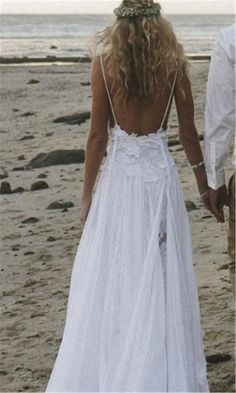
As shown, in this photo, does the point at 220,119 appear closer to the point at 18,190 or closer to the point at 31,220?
the point at 31,220

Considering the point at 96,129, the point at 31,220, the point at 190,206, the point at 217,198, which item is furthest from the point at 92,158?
the point at 31,220

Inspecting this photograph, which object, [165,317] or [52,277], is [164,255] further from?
[52,277]

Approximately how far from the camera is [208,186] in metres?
4.46

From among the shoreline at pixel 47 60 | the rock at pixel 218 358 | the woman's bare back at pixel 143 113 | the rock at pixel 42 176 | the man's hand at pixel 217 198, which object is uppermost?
the woman's bare back at pixel 143 113

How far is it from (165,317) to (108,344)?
264mm

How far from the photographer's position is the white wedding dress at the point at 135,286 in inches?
173

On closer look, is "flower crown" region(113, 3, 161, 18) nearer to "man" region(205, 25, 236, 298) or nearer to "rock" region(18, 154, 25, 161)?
"man" region(205, 25, 236, 298)

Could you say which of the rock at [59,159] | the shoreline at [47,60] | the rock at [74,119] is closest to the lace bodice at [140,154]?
the rock at [59,159]

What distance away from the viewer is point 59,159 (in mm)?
10734

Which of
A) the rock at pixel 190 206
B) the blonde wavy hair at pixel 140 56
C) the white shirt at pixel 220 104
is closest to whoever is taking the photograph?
the white shirt at pixel 220 104

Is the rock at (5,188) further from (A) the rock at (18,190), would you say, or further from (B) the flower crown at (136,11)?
(B) the flower crown at (136,11)

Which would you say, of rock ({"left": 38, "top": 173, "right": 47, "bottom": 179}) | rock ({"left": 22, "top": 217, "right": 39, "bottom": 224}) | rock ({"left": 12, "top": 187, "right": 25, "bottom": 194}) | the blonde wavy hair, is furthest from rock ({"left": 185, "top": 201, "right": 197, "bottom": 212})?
the blonde wavy hair

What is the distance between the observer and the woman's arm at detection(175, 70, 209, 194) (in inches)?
174

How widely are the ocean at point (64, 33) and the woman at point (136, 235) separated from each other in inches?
604
